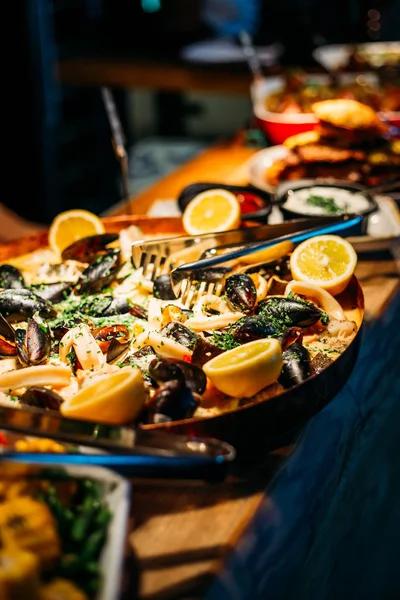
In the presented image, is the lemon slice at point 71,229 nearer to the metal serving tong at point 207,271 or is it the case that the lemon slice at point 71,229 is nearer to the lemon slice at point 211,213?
the lemon slice at point 211,213

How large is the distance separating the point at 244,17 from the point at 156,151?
5.47 ft

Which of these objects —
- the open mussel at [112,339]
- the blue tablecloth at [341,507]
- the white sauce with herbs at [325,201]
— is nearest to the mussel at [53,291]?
the open mussel at [112,339]

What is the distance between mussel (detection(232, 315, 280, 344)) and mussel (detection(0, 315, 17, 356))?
1.59 feet

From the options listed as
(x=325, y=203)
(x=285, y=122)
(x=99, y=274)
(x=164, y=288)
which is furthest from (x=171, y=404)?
(x=285, y=122)

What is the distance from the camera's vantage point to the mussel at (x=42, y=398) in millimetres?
1136

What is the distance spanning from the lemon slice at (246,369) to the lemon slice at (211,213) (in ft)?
2.42

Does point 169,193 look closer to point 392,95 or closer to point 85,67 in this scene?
point 392,95

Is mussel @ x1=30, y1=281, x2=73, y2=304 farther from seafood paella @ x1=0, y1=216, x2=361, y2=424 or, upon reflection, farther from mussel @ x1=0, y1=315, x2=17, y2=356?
mussel @ x1=0, y1=315, x2=17, y2=356

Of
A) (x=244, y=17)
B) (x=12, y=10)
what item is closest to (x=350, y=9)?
(x=244, y=17)

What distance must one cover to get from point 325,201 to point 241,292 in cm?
81

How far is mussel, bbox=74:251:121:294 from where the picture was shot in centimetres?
162

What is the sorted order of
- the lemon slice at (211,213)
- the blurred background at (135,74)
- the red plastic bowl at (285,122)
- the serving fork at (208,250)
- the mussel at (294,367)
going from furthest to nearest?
the blurred background at (135,74) → the red plastic bowl at (285,122) → the lemon slice at (211,213) → the serving fork at (208,250) → the mussel at (294,367)

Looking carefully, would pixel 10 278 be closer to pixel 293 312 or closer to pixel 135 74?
pixel 293 312

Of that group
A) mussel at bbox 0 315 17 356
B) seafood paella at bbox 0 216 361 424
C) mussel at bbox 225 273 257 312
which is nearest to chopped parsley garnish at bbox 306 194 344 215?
seafood paella at bbox 0 216 361 424
